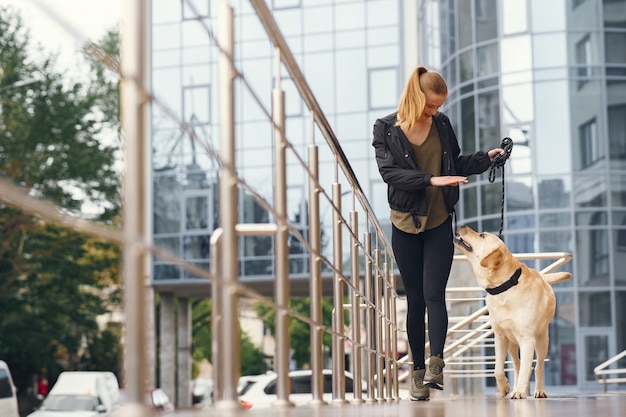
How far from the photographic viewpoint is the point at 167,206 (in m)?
35.6

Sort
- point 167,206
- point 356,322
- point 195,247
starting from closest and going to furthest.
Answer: point 356,322 → point 195,247 → point 167,206

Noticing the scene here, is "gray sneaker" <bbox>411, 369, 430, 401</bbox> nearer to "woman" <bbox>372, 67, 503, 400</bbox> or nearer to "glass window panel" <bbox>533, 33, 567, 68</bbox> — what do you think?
"woman" <bbox>372, 67, 503, 400</bbox>

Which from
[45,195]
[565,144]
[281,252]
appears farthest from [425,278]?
[45,195]

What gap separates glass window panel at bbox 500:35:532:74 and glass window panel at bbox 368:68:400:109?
697 cm

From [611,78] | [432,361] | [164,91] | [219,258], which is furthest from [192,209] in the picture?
[219,258]

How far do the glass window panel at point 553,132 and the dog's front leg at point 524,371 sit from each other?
19.3 metres

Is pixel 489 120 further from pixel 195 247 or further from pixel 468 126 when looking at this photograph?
pixel 195 247

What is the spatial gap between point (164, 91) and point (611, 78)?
15.4 m

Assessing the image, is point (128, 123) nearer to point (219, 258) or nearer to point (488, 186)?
point (219, 258)

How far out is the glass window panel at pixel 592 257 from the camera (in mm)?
24375

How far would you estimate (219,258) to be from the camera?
2969 mm

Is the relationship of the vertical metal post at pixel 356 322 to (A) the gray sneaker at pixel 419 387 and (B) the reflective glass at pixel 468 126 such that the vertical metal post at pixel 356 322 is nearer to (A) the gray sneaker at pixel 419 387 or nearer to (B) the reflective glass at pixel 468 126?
(A) the gray sneaker at pixel 419 387

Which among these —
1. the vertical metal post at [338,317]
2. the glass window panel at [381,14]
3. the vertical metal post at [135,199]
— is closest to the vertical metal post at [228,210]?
the vertical metal post at [135,199]

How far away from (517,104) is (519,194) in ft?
7.41
